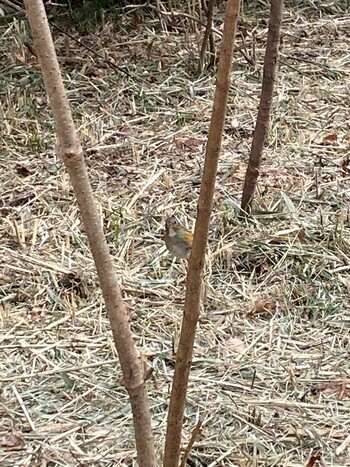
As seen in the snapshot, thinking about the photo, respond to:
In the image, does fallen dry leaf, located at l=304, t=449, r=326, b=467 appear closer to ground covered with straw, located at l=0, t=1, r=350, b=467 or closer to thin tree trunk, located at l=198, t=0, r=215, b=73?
ground covered with straw, located at l=0, t=1, r=350, b=467

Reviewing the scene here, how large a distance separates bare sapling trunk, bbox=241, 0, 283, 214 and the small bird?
42 centimetres

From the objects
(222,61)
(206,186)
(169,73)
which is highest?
(222,61)

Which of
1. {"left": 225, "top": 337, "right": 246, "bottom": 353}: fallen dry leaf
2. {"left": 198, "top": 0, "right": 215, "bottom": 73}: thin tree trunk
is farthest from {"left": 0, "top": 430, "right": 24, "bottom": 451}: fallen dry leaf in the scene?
{"left": 198, "top": 0, "right": 215, "bottom": 73}: thin tree trunk

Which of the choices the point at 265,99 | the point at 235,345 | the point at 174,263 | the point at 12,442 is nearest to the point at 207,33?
the point at 265,99

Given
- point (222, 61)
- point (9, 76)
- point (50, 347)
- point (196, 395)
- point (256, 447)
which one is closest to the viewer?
point (222, 61)

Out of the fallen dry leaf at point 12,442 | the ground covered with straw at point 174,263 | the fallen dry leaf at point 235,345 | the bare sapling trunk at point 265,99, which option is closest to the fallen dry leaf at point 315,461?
the ground covered with straw at point 174,263

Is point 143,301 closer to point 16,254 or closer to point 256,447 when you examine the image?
point 16,254

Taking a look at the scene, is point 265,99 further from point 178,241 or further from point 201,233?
point 201,233

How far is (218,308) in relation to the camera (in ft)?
9.52

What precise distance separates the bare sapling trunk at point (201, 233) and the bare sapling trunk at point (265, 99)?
1.90 metres

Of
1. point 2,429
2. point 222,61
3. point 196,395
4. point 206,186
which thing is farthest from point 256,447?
point 222,61

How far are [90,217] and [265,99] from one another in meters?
2.01

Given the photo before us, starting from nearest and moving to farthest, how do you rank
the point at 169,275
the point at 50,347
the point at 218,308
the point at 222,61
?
the point at 222,61 → the point at 50,347 → the point at 218,308 → the point at 169,275

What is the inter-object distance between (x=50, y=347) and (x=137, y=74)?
246 cm
